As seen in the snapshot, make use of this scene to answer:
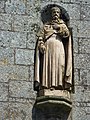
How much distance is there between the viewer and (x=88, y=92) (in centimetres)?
661

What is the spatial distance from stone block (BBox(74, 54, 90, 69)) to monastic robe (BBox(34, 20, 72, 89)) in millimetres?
112

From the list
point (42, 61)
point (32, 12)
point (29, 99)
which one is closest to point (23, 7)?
point (32, 12)

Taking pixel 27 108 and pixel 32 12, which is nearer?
pixel 27 108

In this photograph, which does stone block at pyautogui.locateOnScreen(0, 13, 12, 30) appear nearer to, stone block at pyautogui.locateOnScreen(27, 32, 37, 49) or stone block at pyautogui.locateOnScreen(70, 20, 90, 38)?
stone block at pyautogui.locateOnScreen(27, 32, 37, 49)

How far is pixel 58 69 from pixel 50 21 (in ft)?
2.62

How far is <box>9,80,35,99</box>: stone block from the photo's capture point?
6473mm

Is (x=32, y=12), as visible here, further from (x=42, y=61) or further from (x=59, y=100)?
(x=59, y=100)

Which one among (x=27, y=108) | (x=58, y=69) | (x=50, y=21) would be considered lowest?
(x=27, y=108)

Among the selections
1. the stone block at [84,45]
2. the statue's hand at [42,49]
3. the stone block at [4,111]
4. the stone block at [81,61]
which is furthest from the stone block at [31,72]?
the stone block at [84,45]

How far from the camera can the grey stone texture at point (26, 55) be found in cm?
645

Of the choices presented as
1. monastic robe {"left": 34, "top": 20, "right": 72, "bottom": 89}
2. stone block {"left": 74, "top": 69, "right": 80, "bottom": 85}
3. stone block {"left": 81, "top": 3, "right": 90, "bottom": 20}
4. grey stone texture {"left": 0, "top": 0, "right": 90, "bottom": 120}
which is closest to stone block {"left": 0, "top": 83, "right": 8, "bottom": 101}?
grey stone texture {"left": 0, "top": 0, "right": 90, "bottom": 120}

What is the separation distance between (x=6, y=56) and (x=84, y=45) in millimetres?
1101

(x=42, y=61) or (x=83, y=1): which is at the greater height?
(x=83, y=1)

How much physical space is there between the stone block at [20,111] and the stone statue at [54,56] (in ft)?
0.96
